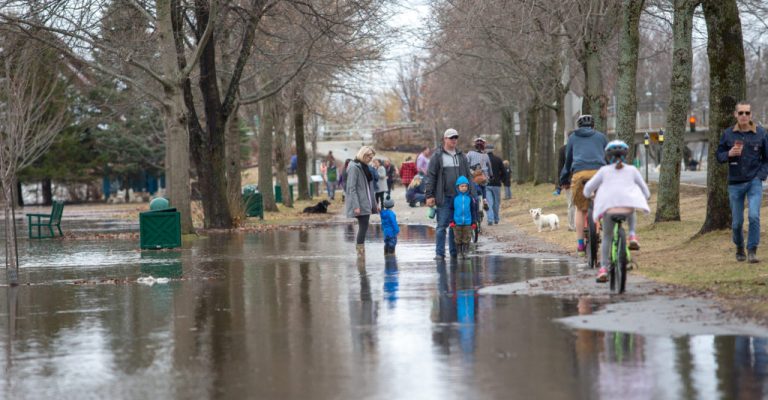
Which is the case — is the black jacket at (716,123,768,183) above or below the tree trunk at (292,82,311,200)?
below

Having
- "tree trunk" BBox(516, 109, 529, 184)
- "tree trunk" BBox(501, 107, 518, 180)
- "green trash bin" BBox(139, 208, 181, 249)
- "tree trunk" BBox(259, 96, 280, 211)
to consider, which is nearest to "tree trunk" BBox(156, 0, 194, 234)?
"green trash bin" BBox(139, 208, 181, 249)

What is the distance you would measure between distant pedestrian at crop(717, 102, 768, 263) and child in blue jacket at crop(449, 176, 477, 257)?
12.4 feet

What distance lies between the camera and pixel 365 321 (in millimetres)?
10680

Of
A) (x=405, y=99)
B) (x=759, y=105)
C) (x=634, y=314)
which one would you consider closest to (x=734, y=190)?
(x=634, y=314)

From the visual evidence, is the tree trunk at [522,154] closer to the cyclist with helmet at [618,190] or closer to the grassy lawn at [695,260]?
the grassy lawn at [695,260]

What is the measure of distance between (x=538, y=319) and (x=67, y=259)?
1211 centimetres

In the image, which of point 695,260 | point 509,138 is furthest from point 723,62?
point 509,138

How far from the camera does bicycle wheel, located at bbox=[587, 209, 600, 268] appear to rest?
47.1 feet

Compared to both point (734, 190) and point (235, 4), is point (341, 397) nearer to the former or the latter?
point (734, 190)

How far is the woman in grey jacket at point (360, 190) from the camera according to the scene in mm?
18812

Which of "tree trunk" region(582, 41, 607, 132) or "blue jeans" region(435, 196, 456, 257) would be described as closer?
"blue jeans" region(435, 196, 456, 257)

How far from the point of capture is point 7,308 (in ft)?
42.1

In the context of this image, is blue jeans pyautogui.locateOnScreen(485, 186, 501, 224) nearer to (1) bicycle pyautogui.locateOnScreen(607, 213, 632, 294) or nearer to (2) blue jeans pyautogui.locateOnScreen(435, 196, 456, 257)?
(2) blue jeans pyautogui.locateOnScreen(435, 196, 456, 257)

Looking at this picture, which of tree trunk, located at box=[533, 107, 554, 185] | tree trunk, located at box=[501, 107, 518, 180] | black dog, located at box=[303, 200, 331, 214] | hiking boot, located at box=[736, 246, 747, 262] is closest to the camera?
hiking boot, located at box=[736, 246, 747, 262]
